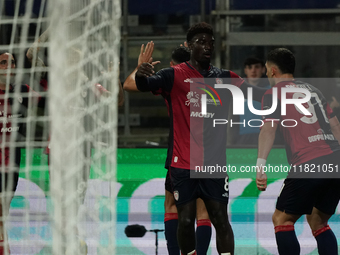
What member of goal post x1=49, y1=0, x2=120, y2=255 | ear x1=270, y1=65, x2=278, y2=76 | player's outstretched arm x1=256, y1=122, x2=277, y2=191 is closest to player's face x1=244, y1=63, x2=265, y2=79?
ear x1=270, y1=65, x2=278, y2=76

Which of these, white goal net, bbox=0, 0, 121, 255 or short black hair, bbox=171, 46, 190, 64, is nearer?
white goal net, bbox=0, 0, 121, 255

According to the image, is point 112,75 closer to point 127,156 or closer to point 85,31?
point 85,31

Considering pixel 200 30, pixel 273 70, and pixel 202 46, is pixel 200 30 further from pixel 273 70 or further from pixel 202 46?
pixel 273 70

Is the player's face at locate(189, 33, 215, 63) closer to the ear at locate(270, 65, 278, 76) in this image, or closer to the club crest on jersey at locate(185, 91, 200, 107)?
the club crest on jersey at locate(185, 91, 200, 107)

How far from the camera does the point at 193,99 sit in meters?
3.85

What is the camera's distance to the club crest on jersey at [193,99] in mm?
3838

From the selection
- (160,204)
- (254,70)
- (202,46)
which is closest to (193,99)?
(202,46)

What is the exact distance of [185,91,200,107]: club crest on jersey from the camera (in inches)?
151

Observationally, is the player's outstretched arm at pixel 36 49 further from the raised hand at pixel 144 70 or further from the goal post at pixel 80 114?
the raised hand at pixel 144 70

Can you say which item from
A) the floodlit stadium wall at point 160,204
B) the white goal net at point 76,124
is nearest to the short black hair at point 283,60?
the white goal net at point 76,124

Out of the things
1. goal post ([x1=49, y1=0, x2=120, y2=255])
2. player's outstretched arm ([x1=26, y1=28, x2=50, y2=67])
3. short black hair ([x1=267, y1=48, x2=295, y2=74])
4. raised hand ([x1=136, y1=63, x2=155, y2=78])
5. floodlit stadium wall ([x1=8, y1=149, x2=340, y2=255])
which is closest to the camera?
goal post ([x1=49, y1=0, x2=120, y2=255])

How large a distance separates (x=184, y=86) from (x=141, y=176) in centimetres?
285

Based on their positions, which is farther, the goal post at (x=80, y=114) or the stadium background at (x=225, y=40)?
the stadium background at (x=225, y=40)

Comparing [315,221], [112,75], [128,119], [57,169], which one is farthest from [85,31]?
[128,119]
